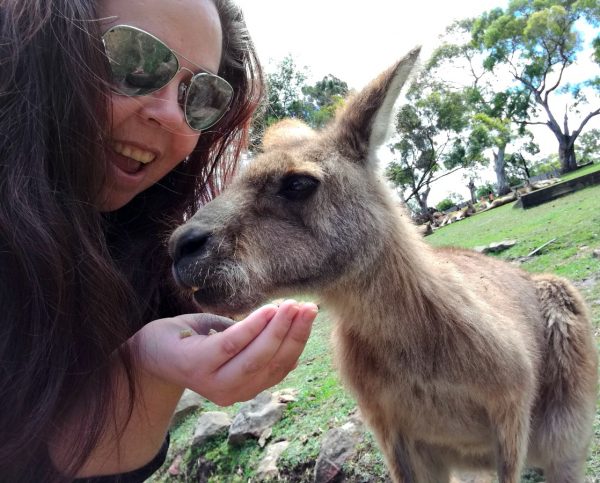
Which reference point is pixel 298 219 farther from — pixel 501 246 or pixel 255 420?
pixel 501 246

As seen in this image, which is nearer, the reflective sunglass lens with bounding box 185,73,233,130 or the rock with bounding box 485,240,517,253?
the reflective sunglass lens with bounding box 185,73,233,130

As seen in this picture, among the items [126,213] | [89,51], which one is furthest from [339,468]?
[89,51]

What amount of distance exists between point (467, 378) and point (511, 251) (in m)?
5.56

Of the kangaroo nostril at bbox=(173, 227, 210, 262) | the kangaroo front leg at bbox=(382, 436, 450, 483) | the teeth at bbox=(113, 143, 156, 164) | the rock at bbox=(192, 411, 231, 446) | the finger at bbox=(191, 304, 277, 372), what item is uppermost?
the teeth at bbox=(113, 143, 156, 164)

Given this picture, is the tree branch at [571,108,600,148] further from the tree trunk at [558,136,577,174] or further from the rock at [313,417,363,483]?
the rock at [313,417,363,483]

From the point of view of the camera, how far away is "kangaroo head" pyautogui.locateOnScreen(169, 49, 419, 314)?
1963mm

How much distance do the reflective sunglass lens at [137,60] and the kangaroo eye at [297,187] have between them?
0.65m

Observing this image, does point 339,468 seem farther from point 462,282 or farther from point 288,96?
point 288,96

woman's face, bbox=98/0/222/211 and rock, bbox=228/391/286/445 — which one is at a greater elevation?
woman's face, bbox=98/0/222/211

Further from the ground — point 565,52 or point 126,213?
point 565,52

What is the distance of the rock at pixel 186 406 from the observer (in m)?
5.28

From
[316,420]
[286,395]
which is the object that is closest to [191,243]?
[316,420]

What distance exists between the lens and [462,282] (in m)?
2.65

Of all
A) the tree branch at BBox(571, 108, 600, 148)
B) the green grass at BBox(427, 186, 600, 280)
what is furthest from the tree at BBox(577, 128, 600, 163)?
the green grass at BBox(427, 186, 600, 280)
